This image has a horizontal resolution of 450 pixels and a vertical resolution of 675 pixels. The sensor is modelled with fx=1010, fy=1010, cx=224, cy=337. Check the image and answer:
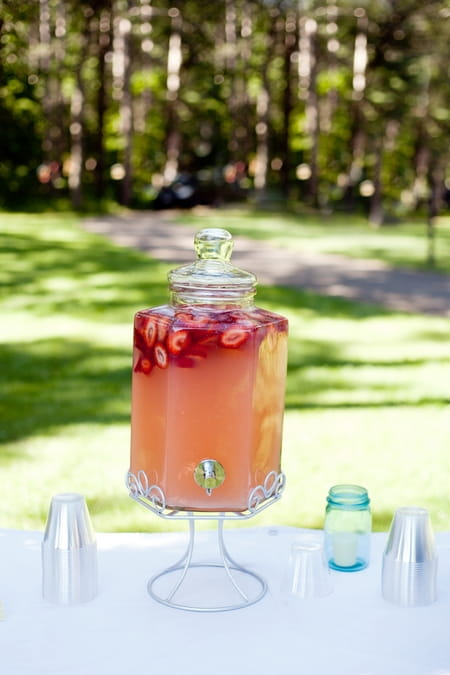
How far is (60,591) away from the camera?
1.56 m

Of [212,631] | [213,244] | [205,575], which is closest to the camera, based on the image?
[212,631]

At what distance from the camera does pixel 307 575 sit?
1600mm

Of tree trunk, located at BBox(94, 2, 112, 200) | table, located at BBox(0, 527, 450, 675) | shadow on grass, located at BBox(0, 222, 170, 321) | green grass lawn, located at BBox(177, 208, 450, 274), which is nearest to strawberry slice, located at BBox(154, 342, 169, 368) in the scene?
table, located at BBox(0, 527, 450, 675)

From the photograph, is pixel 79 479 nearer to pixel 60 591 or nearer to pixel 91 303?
pixel 60 591

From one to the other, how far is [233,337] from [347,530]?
47cm

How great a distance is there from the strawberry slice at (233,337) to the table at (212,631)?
16.5 inches

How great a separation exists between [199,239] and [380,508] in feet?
8.69

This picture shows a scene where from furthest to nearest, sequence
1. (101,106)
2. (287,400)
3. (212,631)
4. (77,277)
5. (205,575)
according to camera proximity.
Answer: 1. (101,106)
2. (77,277)
3. (287,400)
4. (205,575)
5. (212,631)

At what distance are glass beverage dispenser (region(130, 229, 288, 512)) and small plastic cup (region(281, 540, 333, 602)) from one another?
0.13m

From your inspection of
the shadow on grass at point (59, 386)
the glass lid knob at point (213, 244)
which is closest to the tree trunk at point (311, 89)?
the shadow on grass at point (59, 386)

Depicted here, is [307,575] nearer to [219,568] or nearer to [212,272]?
[219,568]

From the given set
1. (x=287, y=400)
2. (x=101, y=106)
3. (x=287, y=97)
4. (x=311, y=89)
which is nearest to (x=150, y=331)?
(x=287, y=400)

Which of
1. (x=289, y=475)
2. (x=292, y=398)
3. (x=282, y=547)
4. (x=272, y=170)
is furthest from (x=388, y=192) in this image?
(x=282, y=547)

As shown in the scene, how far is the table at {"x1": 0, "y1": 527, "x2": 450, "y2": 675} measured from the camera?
54.8 inches
